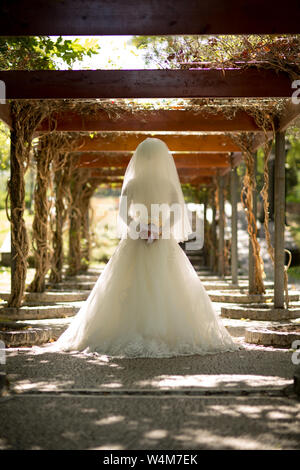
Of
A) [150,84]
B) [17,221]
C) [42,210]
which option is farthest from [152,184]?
[42,210]

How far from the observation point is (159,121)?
30.0ft

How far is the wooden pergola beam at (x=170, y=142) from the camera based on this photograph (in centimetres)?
1127

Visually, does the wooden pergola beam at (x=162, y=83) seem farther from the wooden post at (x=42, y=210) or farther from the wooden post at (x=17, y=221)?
the wooden post at (x=42, y=210)

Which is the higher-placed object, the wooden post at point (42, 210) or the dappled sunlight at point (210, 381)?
the wooden post at point (42, 210)

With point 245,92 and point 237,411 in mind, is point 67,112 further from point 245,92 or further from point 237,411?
point 237,411

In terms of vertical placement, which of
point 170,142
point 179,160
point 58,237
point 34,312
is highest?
point 179,160

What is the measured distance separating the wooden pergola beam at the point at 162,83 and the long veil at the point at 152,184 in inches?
28.7

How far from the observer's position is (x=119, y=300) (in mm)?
6062

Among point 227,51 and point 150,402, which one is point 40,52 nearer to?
point 227,51

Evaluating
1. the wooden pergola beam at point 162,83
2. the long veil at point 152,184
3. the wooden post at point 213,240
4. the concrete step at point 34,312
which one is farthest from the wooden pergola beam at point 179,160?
the long veil at point 152,184

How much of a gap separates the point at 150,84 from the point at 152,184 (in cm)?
117

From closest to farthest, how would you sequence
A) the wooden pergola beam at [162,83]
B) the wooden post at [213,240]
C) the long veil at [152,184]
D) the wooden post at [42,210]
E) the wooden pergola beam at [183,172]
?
1. the long veil at [152,184]
2. the wooden pergola beam at [162,83]
3. the wooden post at [42,210]
4. the wooden pergola beam at [183,172]
5. the wooden post at [213,240]

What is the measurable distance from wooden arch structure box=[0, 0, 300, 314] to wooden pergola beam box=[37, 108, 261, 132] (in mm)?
14
